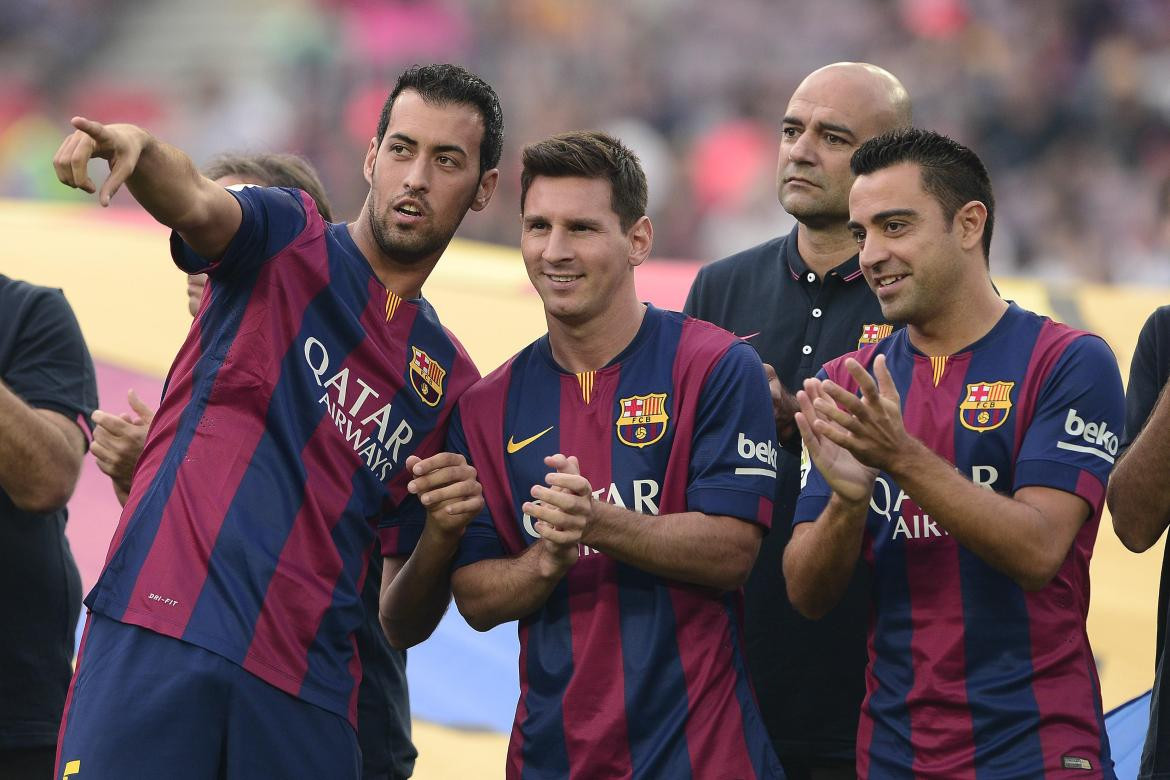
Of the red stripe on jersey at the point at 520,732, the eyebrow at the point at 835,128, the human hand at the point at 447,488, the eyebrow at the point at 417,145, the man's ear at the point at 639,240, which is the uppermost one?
the eyebrow at the point at 835,128

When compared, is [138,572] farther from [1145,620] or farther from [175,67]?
[175,67]

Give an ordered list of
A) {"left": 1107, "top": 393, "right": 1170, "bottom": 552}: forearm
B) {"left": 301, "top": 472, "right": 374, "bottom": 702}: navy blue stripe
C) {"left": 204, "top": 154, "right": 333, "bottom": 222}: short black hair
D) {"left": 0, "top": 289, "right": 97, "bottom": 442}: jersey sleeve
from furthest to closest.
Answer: {"left": 204, "top": 154, "right": 333, "bottom": 222}: short black hair, {"left": 0, "top": 289, "right": 97, "bottom": 442}: jersey sleeve, {"left": 1107, "top": 393, "right": 1170, "bottom": 552}: forearm, {"left": 301, "top": 472, "right": 374, "bottom": 702}: navy blue stripe

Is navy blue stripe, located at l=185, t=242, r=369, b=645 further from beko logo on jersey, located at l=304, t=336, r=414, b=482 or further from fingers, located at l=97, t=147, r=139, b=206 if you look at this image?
fingers, located at l=97, t=147, r=139, b=206

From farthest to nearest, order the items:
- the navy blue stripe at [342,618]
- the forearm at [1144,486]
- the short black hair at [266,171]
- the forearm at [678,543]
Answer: the short black hair at [266,171] → the forearm at [1144,486] → the navy blue stripe at [342,618] → the forearm at [678,543]

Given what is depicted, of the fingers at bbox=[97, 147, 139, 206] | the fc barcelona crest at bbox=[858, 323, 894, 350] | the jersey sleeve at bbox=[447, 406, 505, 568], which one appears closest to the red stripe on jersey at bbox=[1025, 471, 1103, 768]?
the fc barcelona crest at bbox=[858, 323, 894, 350]

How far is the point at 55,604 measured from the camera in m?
3.96

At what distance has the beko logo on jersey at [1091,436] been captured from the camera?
10.2 feet

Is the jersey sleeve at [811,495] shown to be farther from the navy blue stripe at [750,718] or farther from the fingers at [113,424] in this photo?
the fingers at [113,424]

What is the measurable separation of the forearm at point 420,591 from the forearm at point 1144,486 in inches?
58.3

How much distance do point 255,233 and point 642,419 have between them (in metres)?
0.91

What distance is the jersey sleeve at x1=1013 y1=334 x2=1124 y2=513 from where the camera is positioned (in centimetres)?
308

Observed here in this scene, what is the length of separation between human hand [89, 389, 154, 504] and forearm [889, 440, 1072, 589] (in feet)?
5.71

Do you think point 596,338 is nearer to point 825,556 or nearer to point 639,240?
point 639,240

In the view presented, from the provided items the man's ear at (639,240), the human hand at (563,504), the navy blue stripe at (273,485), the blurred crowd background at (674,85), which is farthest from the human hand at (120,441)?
the blurred crowd background at (674,85)
